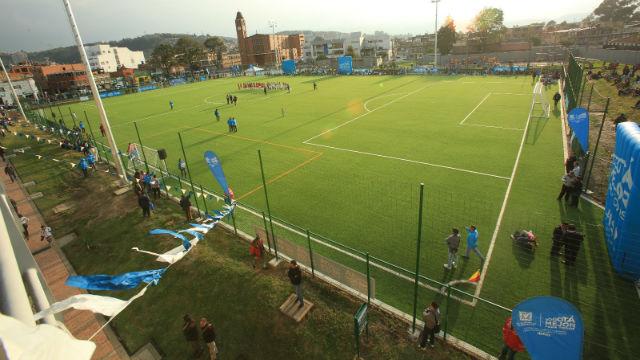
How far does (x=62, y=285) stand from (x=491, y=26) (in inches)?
4158

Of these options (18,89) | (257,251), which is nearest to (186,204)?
(257,251)

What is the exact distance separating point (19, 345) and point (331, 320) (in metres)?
A: 8.21

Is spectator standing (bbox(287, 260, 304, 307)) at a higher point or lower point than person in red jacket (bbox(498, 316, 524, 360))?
higher

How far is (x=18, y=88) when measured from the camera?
71250 millimetres

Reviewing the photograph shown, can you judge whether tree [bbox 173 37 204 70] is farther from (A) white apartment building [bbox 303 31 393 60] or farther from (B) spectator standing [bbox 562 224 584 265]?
(B) spectator standing [bbox 562 224 584 265]

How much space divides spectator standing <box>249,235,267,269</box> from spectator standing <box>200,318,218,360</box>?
3.34 m

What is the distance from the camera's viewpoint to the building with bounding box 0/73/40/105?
219ft

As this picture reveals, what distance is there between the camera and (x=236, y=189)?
17797 millimetres

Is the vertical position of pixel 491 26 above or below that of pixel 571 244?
above

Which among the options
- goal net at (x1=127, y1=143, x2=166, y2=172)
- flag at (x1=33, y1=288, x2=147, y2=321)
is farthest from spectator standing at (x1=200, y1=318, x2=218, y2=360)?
goal net at (x1=127, y1=143, x2=166, y2=172)

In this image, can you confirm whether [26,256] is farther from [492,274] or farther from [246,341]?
[492,274]

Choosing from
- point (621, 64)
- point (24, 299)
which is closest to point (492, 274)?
point (24, 299)

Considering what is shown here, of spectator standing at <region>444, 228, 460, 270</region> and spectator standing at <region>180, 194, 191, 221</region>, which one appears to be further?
spectator standing at <region>180, 194, 191, 221</region>

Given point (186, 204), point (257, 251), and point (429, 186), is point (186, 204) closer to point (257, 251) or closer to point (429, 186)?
point (257, 251)
